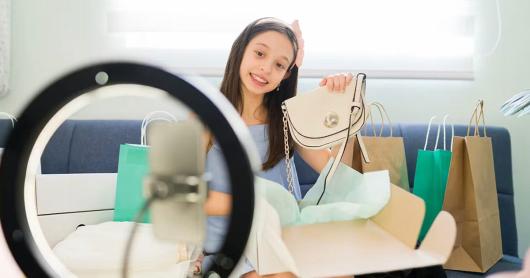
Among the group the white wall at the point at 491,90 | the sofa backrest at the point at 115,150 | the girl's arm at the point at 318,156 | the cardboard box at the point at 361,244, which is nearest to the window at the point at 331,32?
the white wall at the point at 491,90

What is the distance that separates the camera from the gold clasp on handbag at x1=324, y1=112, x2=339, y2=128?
748 mm

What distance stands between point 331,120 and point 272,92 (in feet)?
0.86

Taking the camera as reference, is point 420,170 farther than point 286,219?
Yes

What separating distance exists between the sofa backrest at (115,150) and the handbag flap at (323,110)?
22.6 inches

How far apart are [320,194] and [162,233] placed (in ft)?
1.52

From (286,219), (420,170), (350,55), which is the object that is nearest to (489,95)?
(350,55)

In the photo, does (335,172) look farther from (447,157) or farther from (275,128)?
(447,157)

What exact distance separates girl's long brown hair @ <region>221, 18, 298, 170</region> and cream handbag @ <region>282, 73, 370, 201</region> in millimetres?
164

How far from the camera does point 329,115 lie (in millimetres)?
753

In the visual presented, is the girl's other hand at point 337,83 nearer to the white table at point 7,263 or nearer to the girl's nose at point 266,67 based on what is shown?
the girl's nose at point 266,67

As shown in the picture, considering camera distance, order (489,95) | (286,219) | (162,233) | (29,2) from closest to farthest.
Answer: (162,233) → (286,219) → (29,2) → (489,95)

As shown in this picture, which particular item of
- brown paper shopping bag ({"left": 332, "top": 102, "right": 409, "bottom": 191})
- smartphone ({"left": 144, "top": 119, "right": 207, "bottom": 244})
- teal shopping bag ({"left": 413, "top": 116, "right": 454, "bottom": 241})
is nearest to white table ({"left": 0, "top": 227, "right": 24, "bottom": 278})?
smartphone ({"left": 144, "top": 119, "right": 207, "bottom": 244})

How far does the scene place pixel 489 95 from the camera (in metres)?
1.55

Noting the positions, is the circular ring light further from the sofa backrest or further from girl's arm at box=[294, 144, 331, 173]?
the sofa backrest
